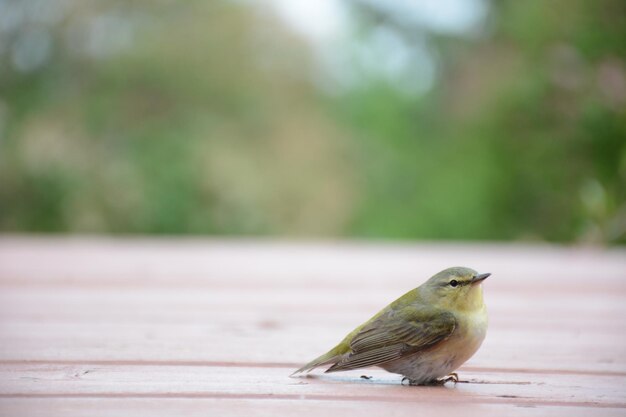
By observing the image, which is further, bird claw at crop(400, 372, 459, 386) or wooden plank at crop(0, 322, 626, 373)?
wooden plank at crop(0, 322, 626, 373)

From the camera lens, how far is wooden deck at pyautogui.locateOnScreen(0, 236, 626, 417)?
1.57 metres

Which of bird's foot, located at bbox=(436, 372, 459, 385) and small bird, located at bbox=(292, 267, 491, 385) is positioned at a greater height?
small bird, located at bbox=(292, 267, 491, 385)

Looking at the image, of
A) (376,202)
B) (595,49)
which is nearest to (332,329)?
(595,49)

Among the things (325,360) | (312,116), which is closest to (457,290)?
(325,360)

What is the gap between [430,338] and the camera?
1833 millimetres

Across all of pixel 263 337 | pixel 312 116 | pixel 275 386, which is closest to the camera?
pixel 275 386

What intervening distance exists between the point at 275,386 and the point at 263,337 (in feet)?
2.26

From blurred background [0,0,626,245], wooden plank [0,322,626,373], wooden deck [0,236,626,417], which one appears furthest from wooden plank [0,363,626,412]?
blurred background [0,0,626,245]

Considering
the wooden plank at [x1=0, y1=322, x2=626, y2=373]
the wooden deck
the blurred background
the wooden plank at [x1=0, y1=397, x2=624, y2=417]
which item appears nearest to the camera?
the wooden plank at [x1=0, y1=397, x2=624, y2=417]

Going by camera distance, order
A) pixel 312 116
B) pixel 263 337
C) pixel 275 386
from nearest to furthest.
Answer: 1. pixel 275 386
2. pixel 263 337
3. pixel 312 116

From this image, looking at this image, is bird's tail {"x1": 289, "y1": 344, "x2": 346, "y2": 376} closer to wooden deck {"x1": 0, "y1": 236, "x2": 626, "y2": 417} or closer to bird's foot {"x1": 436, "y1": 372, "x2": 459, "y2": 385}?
wooden deck {"x1": 0, "y1": 236, "x2": 626, "y2": 417}

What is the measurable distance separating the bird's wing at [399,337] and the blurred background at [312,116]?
6013mm

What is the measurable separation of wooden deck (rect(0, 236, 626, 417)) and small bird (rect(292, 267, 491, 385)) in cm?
5

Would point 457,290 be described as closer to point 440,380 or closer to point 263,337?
point 440,380
